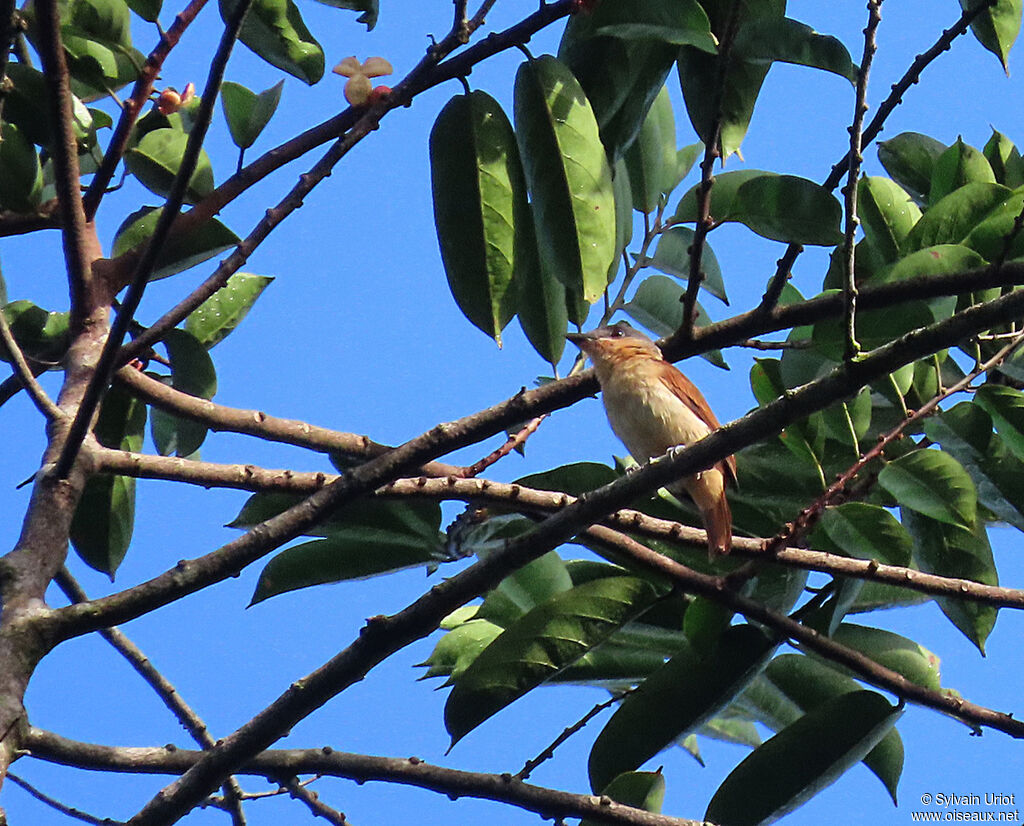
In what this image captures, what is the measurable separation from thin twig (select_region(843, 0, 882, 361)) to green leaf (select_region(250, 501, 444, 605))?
1203mm

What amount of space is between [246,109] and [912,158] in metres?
2.20

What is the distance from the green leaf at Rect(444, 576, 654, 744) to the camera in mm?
2740

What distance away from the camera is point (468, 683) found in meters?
2.74

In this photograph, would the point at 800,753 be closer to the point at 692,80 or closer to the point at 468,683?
the point at 468,683

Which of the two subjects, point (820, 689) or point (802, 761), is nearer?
point (802, 761)

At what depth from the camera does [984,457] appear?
3.03m

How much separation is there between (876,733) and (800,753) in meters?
0.19

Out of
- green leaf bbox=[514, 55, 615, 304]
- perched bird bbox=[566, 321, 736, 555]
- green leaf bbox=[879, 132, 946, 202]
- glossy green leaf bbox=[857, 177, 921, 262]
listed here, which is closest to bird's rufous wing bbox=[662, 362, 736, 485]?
perched bird bbox=[566, 321, 736, 555]

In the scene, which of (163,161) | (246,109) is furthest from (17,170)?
(246,109)

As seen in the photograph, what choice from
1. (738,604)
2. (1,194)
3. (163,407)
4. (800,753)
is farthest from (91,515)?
(800,753)

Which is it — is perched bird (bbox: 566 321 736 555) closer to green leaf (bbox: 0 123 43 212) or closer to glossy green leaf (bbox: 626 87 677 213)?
glossy green leaf (bbox: 626 87 677 213)

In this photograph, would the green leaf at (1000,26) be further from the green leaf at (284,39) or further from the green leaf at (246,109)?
the green leaf at (246,109)

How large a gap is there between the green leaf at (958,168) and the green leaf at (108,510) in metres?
2.48

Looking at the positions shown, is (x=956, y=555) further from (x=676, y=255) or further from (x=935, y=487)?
(x=676, y=255)
